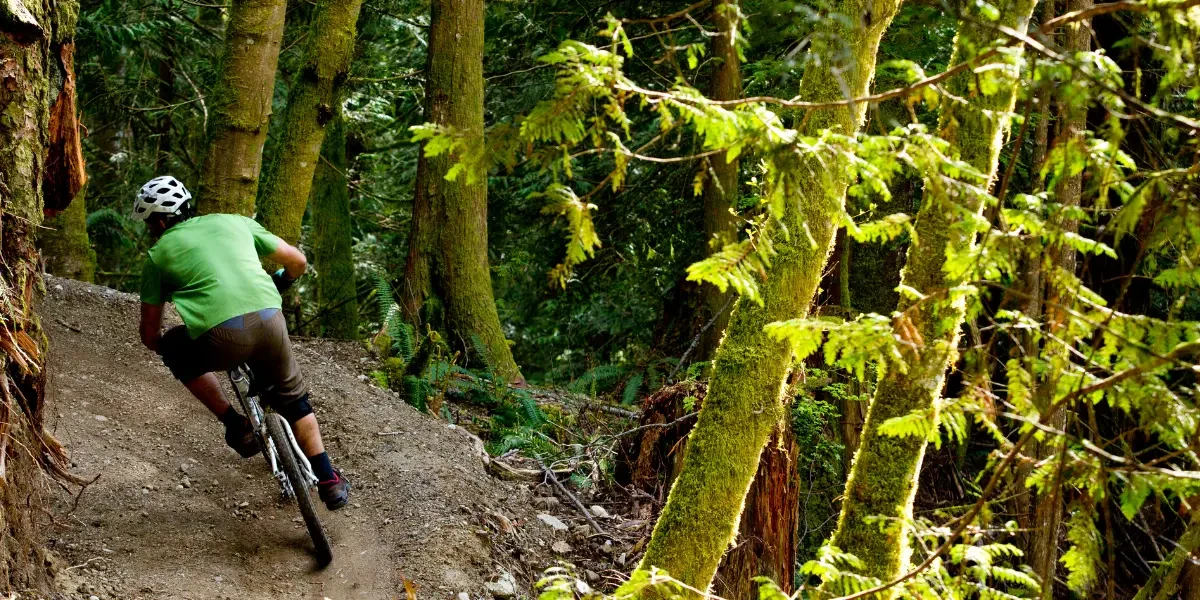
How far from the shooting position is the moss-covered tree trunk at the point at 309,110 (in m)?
9.09

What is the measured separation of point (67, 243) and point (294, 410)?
19.0ft

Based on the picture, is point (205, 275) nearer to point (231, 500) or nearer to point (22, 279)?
point (22, 279)

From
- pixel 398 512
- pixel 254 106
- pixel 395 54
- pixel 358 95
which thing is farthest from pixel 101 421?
pixel 395 54

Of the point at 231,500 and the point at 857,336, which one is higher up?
the point at 857,336

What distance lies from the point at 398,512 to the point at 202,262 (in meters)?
2.47

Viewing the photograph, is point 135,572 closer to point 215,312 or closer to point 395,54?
point 215,312

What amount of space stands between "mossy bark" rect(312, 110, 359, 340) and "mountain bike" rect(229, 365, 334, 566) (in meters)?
7.26

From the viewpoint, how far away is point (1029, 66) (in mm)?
2516

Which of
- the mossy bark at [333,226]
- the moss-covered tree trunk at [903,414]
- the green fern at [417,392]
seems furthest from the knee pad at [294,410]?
the mossy bark at [333,226]

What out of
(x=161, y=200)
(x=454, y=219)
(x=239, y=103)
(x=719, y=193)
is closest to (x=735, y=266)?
(x=161, y=200)

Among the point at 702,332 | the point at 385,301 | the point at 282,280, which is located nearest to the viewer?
the point at 282,280

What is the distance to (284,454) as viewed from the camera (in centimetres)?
564

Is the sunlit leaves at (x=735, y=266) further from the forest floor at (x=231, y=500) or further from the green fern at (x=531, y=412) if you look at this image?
the green fern at (x=531, y=412)

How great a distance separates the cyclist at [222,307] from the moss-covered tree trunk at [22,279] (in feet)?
2.17
